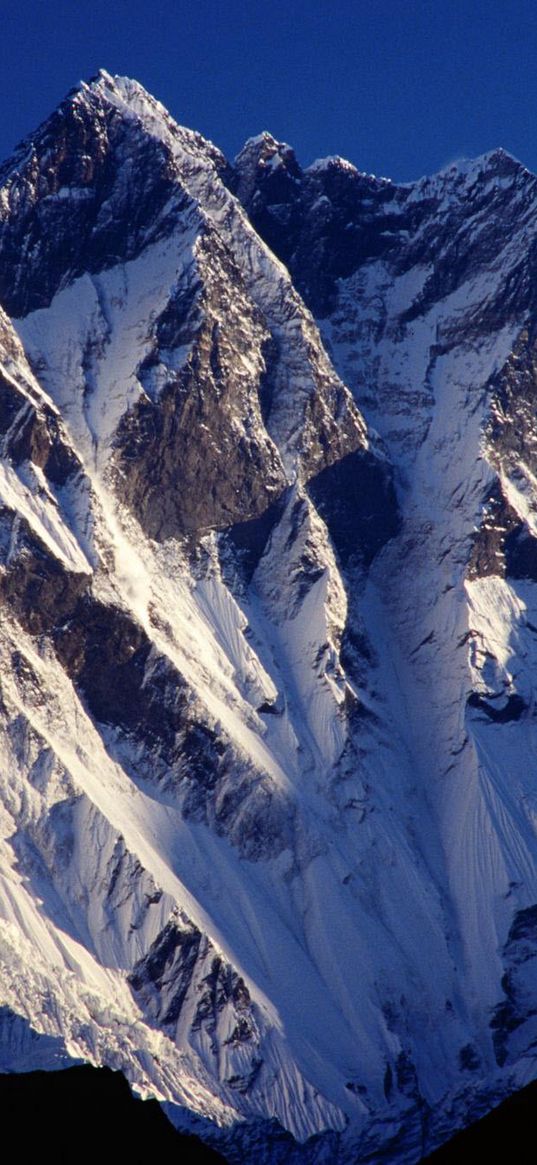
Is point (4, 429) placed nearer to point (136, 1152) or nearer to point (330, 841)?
point (330, 841)

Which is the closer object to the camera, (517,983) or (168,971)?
(168,971)

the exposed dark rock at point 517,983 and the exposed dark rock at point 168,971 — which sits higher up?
the exposed dark rock at point 168,971

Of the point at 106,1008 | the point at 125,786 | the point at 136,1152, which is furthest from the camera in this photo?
the point at 125,786

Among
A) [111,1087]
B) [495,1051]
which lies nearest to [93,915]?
[495,1051]

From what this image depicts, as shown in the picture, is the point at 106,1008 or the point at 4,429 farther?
the point at 4,429

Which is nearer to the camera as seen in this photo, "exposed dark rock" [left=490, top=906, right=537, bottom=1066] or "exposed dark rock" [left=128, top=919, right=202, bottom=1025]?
"exposed dark rock" [left=128, top=919, right=202, bottom=1025]

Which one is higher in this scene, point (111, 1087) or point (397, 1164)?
point (111, 1087)

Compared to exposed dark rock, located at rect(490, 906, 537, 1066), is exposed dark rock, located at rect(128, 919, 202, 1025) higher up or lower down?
higher up

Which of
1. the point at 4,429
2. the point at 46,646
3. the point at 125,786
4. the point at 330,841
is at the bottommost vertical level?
the point at 330,841

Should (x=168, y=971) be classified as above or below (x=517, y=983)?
above

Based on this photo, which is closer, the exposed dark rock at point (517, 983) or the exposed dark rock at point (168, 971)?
the exposed dark rock at point (168, 971)

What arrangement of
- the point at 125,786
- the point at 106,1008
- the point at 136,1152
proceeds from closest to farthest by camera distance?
the point at 136,1152
the point at 106,1008
the point at 125,786
